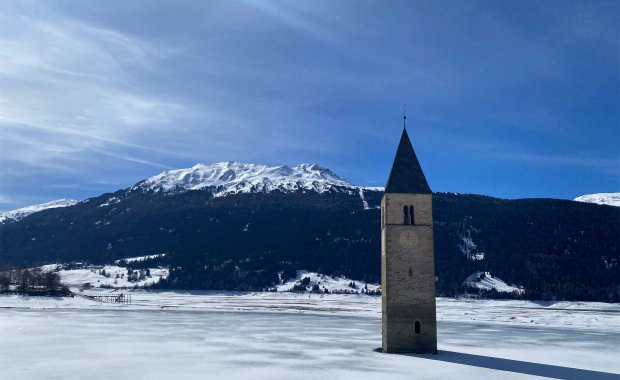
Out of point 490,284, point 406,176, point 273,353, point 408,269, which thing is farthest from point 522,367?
point 490,284

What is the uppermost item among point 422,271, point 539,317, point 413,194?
point 413,194

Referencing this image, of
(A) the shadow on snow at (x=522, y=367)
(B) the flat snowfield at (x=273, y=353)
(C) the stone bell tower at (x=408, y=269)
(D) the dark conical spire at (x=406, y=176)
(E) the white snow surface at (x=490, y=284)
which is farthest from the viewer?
(E) the white snow surface at (x=490, y=284)

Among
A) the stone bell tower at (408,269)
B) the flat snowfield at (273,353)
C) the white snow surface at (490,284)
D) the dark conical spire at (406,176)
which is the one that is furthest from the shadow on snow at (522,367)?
the white snow surface at (490,284)

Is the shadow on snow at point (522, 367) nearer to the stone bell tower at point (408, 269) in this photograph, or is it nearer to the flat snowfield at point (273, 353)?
the flat snowfield at point (273, 353)

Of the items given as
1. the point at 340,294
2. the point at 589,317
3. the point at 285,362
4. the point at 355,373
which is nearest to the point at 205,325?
the point at 285,362

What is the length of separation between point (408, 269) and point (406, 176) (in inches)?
311

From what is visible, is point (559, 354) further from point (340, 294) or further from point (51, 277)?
point (340, 294)

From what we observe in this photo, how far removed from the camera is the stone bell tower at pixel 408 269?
150 ft

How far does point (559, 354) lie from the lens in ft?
147

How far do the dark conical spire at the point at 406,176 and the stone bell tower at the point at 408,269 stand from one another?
0.08m

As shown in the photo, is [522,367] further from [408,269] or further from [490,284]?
[490,284]

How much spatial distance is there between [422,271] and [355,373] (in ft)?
46.6

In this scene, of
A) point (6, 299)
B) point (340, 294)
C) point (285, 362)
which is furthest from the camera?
point (340, 294)

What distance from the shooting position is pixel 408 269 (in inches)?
1834
